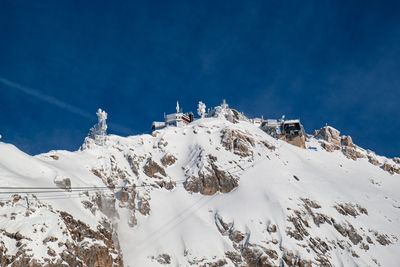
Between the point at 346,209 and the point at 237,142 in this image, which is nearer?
the point at 346,209

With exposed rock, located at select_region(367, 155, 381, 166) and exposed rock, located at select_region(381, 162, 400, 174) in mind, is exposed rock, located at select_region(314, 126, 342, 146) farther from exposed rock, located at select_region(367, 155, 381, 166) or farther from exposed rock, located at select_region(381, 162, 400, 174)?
exposed rock, located at select_region(381, 162, 400, 174)

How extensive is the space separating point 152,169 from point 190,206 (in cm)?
1548

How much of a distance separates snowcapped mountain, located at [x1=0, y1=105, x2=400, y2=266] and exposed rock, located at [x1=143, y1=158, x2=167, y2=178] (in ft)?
1.10

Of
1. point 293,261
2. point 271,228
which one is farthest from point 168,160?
point 293,261

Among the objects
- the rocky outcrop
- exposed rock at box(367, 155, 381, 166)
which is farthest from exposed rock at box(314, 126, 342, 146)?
the rocky outcrop

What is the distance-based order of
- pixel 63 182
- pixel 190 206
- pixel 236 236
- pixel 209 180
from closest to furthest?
pixel 63 182
pixel 236 236
pixel 190 206
pixel 209 180

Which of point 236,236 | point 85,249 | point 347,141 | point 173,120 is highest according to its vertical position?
point 173,120

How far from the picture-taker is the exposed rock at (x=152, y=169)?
4227 inches

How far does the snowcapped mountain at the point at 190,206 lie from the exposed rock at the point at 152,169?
336 millimetres

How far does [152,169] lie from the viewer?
108125 millimetres

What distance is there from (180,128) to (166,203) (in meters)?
40.6

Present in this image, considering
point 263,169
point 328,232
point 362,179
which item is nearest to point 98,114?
point 263,169

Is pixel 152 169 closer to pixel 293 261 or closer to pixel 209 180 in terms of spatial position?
pixel 209 180

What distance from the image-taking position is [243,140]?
130250 millimetres
